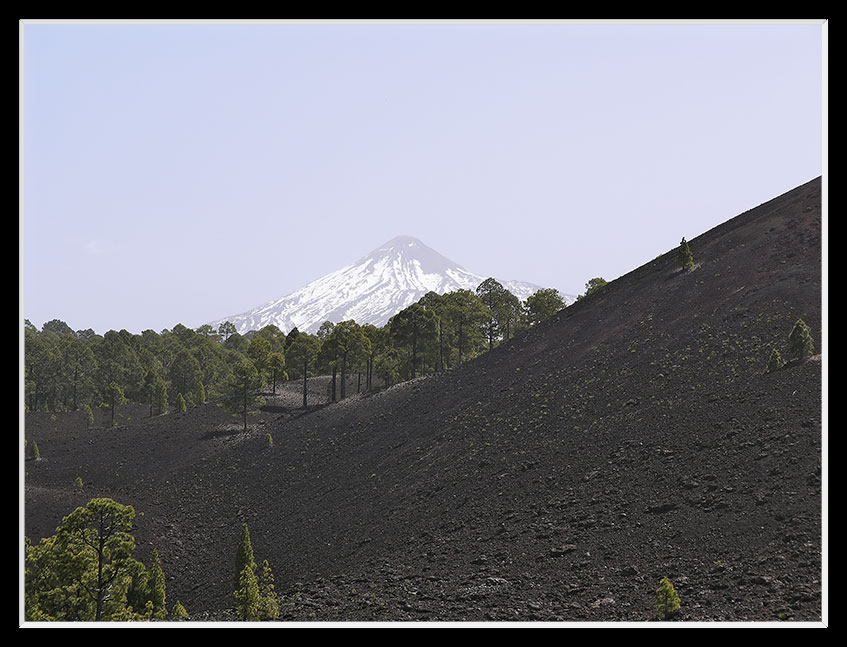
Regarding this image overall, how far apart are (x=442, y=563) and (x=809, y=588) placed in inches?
467

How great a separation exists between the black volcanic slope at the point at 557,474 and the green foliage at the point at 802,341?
3.94ft

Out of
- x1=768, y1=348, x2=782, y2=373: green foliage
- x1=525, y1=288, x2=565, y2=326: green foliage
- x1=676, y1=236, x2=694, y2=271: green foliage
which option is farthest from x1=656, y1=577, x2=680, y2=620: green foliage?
x1=525, y1=288, x2=565, y2=326: green foliage

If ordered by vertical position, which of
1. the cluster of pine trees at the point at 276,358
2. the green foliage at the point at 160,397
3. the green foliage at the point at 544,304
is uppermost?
the green foliage at the point at 544,304

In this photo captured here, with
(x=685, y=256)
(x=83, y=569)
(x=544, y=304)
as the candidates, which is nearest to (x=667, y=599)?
(x=83, y=569)

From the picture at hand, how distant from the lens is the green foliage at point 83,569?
61.3ft

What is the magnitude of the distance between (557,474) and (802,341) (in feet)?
40.1

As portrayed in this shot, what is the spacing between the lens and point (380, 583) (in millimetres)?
23547

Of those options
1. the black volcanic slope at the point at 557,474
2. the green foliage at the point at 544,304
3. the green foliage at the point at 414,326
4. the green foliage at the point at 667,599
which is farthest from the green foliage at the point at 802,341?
the green foliage at the point at 544,304

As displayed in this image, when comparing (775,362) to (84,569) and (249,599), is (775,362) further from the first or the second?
(84,569)

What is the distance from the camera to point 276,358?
67.1 meters

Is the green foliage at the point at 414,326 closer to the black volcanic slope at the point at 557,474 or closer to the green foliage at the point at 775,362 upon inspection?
the black volcanic slope at the point at 557,474
